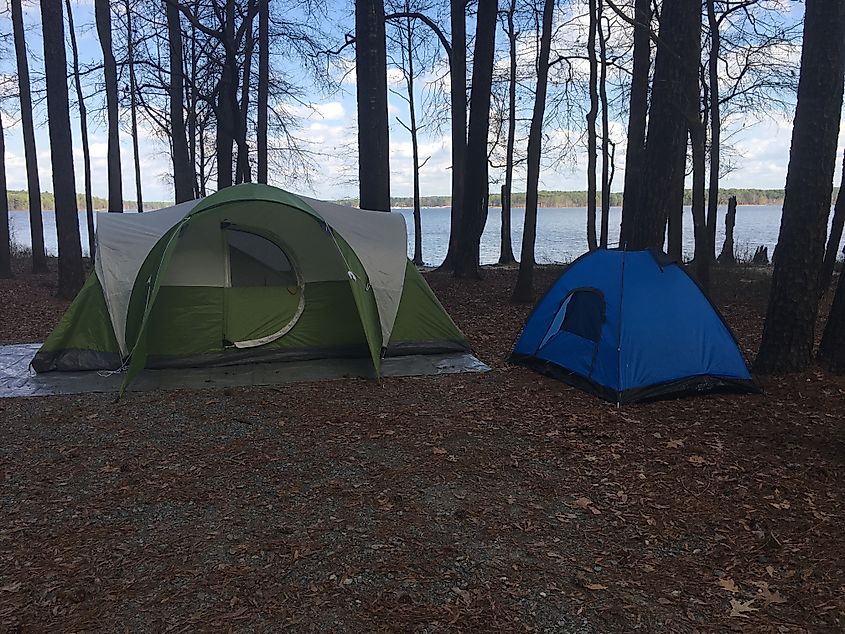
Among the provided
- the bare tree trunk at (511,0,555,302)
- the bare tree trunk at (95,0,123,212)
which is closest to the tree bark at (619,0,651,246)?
the bare tree trunk at (511,0,555,302)

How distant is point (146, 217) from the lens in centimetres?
646

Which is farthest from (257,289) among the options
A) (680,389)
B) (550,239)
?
(550,239)

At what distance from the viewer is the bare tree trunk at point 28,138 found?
12.3 m

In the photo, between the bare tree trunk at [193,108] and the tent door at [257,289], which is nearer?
the tent door at [257,289]

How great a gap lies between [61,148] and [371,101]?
15.5ft

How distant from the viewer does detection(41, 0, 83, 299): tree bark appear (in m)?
8.98

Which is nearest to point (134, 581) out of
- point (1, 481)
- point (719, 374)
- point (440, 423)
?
point (1, 481)

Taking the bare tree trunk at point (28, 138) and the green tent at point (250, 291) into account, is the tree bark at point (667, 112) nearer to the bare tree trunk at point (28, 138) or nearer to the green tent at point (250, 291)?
the green tent at point (250, 291)

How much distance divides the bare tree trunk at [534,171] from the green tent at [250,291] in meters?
3.27

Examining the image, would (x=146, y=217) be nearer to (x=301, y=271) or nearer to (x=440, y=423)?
(x=301, y=271)

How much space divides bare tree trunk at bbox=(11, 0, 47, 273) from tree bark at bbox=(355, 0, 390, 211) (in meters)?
8.00

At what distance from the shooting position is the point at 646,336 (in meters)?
5.05

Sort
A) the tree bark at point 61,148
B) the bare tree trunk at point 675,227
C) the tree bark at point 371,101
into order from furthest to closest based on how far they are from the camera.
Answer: the bare tree trunk at point 675,227
the tree bark at point 61,148
the tree bark at point 371,101

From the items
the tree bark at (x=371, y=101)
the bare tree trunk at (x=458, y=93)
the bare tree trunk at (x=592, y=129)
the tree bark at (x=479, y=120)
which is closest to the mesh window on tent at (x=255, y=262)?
the tree bark at (x=371, y=101)
